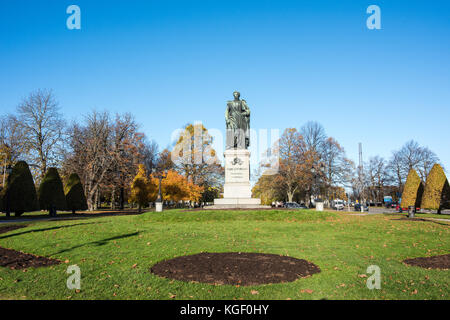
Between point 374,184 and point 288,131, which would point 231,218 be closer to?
point 288,131

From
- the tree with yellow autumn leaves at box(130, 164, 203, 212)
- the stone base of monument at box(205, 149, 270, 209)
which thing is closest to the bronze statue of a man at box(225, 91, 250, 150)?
the stone base of monument at box(205, 149, 270, 209)

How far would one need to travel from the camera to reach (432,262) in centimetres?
904

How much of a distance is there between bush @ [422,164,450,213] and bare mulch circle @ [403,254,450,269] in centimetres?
2514

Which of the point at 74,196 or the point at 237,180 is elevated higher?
the point at 237,180

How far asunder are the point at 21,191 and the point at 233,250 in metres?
24.3

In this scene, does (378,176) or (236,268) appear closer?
(236,268)

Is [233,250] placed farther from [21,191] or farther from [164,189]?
[164,189]

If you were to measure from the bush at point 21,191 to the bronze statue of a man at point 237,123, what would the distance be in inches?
713

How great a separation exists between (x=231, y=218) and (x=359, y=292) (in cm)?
1389

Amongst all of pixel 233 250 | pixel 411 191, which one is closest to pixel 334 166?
pixel 411 191

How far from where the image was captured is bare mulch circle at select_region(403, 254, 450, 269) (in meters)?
8.55

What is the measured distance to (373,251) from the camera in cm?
1086

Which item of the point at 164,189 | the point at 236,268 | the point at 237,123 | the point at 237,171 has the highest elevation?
the point at 237,123

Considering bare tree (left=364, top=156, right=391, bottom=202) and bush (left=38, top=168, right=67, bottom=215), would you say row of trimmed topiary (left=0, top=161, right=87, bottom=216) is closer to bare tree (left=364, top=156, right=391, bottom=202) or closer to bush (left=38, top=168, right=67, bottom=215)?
bush (left=38, top=168, right=67, bottom=215)
